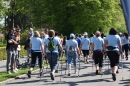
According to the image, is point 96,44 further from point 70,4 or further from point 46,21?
point 46,21

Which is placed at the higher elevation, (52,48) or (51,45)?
(51,45)

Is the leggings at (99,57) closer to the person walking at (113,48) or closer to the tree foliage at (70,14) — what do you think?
the person walking at (113,48)

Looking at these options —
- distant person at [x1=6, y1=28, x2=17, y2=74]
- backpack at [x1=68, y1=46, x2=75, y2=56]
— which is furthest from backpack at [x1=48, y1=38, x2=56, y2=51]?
distant person at [x1=6, y1=28, x2=17, y2=74]

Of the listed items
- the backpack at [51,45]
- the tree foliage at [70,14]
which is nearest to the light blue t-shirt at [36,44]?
the backpack at [51,45]

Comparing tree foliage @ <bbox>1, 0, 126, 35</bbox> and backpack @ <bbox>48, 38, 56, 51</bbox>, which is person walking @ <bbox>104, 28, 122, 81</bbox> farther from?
tree foliage @ <bbox>1, 0, 126, 35</bbox>

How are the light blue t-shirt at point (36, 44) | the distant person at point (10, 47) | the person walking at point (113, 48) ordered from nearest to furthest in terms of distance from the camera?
the person walking at point (113, 48) < the light blue t-shirt at point (36, 44) < the distant person at point (10, 47)

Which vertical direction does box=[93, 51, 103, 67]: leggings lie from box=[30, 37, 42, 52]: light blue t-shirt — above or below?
below

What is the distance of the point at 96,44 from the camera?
1487 centimetres

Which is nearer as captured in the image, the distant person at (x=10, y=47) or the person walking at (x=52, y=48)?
the person walking at (x=52, y=48)

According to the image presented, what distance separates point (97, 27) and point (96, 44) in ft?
107

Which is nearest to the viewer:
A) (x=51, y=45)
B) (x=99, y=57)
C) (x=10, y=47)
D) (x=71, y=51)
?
(x=51, y=45)

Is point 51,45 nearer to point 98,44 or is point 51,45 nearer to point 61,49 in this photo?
point 61,49

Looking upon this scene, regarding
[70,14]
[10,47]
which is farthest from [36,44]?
[70,14]

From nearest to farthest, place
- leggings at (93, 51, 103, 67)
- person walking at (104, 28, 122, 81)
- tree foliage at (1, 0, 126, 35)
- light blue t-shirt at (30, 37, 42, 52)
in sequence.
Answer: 1. person walking at (104, 28, 122, 81)
2. light blue t-shirt at (30, 37, 42, 52)
3. leggings at (93, 51, 103, 67)
4. tree foliage at (1, 0, 126, 35)
